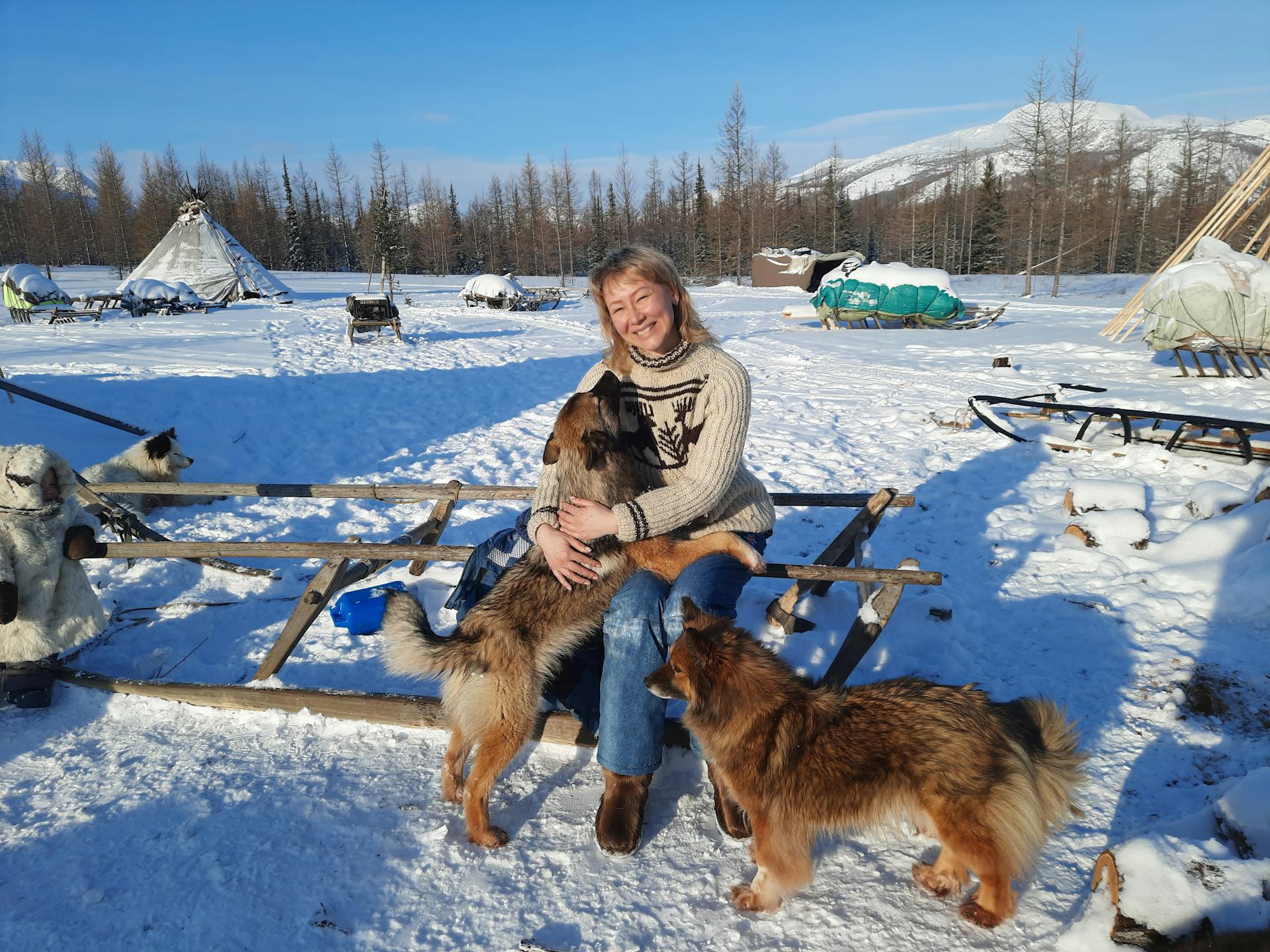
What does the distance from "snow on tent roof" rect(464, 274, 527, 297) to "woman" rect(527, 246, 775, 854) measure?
2670 centimetres

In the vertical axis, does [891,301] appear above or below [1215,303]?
above

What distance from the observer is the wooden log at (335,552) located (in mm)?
2912

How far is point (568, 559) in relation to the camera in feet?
8.74

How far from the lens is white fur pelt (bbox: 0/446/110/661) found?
338cm

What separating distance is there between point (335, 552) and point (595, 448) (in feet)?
4.79

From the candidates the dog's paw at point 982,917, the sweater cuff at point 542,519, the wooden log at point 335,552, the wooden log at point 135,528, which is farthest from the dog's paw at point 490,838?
the wooden log at point 135,528

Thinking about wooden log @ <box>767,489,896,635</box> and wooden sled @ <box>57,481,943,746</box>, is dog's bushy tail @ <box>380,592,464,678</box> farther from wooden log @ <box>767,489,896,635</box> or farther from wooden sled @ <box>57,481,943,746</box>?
wooden log @ <box>767,489,896,635</box>

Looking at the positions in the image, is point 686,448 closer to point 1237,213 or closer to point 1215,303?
point 1215,303

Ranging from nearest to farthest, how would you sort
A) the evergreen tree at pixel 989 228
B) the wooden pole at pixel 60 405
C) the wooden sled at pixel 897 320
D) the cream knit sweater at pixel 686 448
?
the cream knit sweater at pixel 686 448, the wooden pole at pixel 60 405, the wooden sled at pixel 897 320, the evergreen tree at pixel 989 228

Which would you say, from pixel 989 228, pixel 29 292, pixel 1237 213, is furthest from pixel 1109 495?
pixel 989 228

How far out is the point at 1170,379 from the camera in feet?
A: 38.4

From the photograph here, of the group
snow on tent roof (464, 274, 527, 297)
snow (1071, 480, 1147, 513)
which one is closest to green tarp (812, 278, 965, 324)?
snow on tent roof (464, 274, 527, 297)

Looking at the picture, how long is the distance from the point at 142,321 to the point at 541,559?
23.0 metres

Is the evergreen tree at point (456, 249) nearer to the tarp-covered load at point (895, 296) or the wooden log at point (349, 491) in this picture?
the tarp-covered load at point (895, 296)
